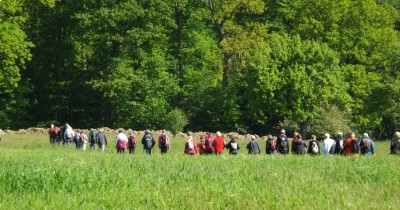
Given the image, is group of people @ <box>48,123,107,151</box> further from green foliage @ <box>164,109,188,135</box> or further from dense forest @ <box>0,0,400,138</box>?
dense forest @ <box>0,0,400,138</box>

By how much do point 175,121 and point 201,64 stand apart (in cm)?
1055

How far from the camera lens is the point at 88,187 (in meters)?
15.0

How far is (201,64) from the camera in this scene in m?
66.3

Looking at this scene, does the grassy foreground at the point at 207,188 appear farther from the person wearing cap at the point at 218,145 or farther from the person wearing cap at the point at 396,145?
the person wearing cap at the point at 218,145

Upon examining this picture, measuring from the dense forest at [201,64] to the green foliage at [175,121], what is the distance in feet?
0.38

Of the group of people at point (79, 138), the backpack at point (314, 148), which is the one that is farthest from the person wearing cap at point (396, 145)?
the group of people at point (79, 138)

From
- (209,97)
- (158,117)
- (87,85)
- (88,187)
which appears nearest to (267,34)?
(209,97)

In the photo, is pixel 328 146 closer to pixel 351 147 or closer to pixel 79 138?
pixel 351 147

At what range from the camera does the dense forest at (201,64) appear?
57.5m

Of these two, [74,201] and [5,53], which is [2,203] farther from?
[5,53]

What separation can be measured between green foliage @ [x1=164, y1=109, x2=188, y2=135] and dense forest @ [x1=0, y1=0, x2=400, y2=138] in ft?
0.38

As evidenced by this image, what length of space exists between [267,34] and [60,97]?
19642 millimetres

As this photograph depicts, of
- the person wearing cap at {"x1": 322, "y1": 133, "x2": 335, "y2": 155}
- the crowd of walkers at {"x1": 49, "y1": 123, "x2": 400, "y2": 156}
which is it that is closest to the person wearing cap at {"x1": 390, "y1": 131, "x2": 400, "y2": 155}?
the crowd of walkers at {"x1": 49, "y1": 123, "x2": 400, "y2": 156}

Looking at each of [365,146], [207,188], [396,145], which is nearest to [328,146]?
[365,146]
